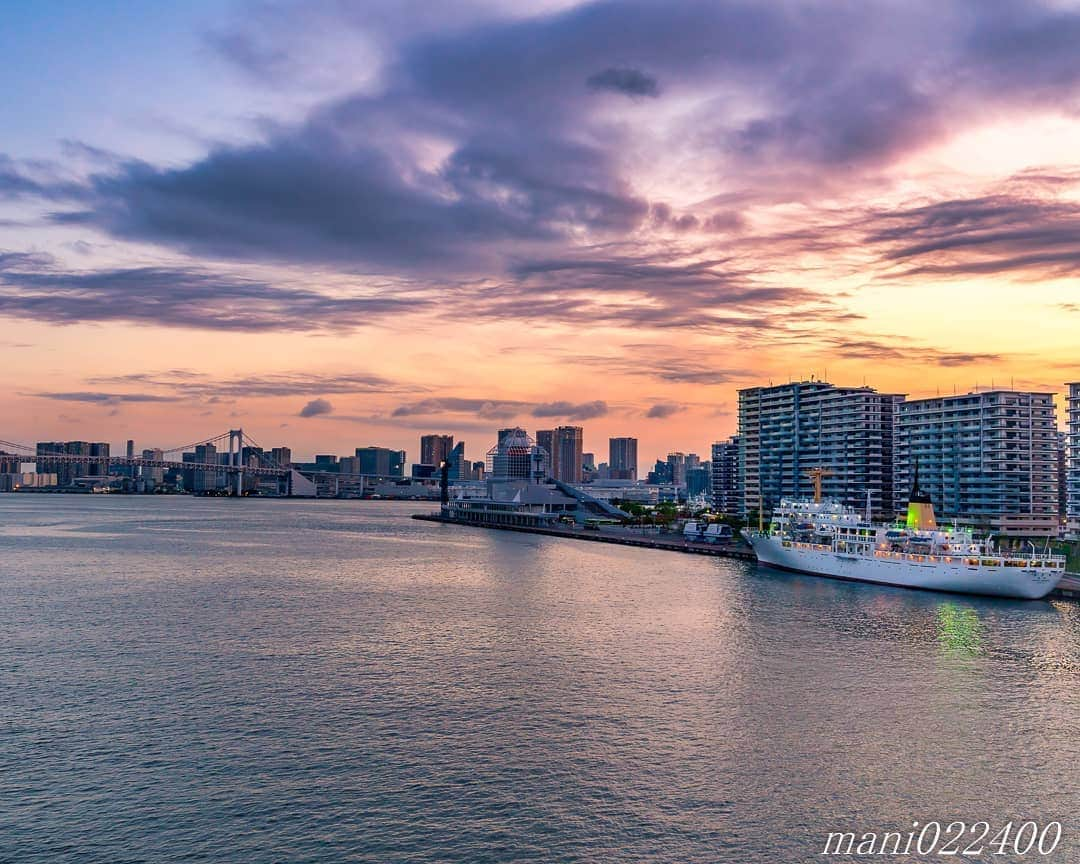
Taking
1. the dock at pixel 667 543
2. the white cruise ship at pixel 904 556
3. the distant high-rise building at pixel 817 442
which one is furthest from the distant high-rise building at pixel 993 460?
the dock at pixel 667 543

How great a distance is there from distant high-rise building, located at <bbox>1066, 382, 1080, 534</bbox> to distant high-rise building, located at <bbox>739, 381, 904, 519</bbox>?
26698mm

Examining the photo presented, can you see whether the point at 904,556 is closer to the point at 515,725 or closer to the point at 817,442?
the point at 515,725

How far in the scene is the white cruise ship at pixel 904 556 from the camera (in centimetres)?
5762

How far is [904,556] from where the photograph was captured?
64.4 metres

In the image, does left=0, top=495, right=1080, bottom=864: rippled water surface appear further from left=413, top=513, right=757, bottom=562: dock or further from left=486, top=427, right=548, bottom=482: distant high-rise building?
left=486, top=427, right=548, bottom=482: distant high-rise building

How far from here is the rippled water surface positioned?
19562 mm

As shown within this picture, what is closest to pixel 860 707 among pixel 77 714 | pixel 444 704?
pixel 444 704

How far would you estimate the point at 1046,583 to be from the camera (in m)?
56.3

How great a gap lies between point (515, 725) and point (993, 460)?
93297 mm

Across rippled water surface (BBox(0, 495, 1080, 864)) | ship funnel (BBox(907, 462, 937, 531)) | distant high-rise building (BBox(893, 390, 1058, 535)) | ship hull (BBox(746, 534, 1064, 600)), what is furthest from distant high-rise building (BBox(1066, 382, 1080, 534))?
rippled water surface (BBox(0, 495, 1080, 864))

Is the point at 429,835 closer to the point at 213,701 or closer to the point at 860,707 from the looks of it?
the point at 213,701

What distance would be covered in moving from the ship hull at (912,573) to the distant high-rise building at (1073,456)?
118 feet

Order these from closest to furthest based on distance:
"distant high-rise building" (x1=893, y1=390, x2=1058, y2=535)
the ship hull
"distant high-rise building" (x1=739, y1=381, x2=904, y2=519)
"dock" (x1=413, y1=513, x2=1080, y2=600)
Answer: the ship hull, "dock" (x1=413, y1=513, x2=1080, y2=600), "distant high-rise building" (x1=893, y1=390, x2=1058, y2=535), "distant high-rise building" (x1=739, y1=381, x2=904, y2=519)

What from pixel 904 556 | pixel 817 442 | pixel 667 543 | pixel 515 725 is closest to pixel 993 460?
pixel 817 442
